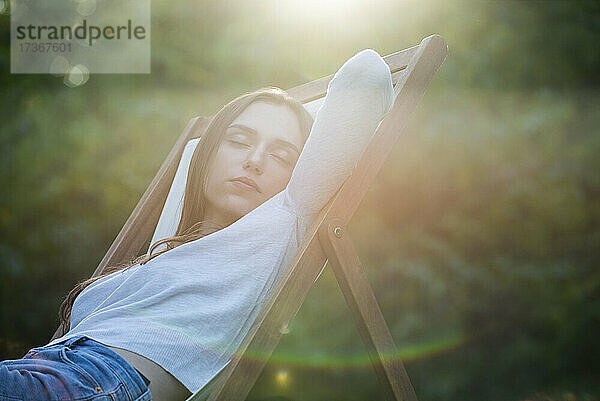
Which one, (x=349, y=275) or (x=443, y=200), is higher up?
(x=349, y=275)

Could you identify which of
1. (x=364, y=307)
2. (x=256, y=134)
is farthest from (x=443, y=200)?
(x=364, y=307)

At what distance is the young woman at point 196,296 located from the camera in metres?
1.04

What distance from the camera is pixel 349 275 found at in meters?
1.22

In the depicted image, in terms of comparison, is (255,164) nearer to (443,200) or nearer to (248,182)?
(248,182)

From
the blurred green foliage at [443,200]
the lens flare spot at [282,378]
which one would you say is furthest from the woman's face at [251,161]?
the lens flare spot at [282,378]

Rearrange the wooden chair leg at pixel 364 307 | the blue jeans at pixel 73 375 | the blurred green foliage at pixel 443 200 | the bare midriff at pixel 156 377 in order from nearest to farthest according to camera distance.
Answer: the blue jeans at pixel 73 375
the bare midriff at pixel 156 377
the wooden chair leg at pixel 364 307
the blurred green foliage at pixel 443 200

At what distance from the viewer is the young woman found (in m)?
1.04

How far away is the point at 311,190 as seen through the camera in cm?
123

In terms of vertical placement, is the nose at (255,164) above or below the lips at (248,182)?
above

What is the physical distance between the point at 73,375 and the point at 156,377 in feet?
0.49

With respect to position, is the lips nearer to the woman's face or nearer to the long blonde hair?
the woman's face

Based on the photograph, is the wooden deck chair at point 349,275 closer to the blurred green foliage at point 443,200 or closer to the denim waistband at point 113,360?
the denim waistband at point 113,360

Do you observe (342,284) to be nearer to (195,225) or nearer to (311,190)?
(311,190)

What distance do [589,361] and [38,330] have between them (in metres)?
2.08
